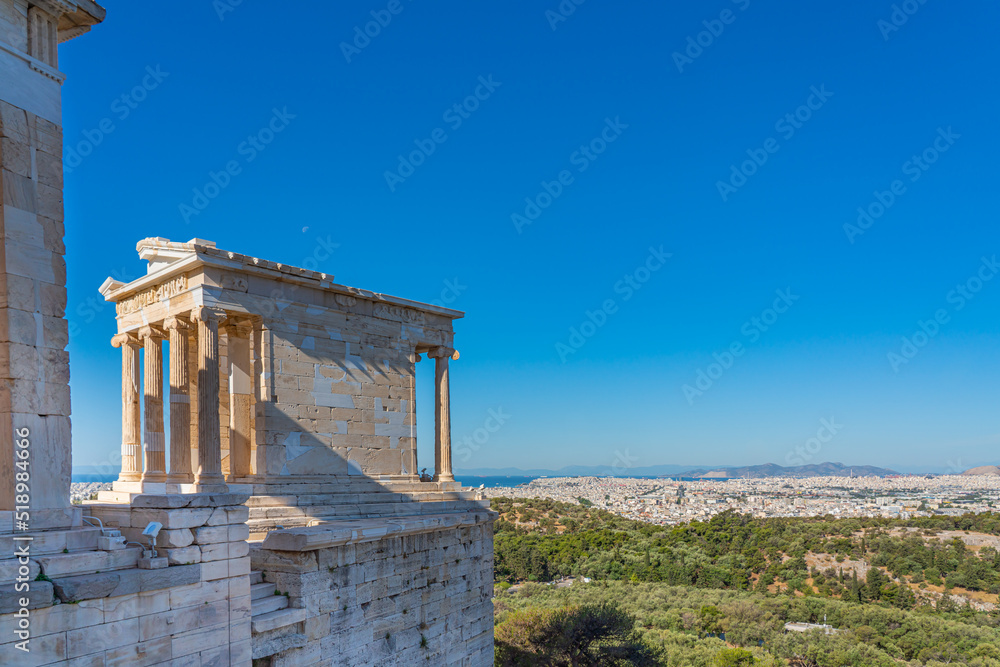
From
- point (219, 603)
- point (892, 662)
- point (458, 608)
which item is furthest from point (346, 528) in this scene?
point (892, 662)

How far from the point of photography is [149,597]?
7379mm

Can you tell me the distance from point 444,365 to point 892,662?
1965cm

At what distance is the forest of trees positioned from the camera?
25250mm

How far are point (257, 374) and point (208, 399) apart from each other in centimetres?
103

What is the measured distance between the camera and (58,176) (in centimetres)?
790

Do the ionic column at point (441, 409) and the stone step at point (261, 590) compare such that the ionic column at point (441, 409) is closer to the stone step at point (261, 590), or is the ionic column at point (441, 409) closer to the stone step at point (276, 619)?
the stone step at point (261, 590)

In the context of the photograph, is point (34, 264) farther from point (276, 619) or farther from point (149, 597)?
point (276, 619)

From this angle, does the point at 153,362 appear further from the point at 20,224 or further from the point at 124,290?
the point at 20,224

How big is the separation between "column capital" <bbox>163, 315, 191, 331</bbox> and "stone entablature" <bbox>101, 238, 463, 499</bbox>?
0.03 m

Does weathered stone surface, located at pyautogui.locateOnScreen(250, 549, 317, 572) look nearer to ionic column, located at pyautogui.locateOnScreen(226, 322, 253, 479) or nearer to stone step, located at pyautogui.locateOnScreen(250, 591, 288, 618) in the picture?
stone step, located at pyautogui.locateOnScreen(250, 591, 288, 618)

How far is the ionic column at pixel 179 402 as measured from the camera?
1352cm

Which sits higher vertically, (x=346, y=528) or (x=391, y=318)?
(x=391, y=318)

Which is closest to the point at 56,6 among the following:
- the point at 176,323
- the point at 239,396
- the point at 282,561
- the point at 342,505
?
the point at 176,323

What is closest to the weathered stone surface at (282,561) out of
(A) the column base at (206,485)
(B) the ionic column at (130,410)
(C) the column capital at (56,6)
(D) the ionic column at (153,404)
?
(A) the column base at (206,485)
